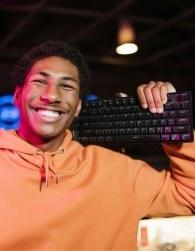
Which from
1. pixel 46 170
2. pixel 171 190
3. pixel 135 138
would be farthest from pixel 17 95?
pixel 171 190

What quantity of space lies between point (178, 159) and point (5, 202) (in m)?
0.46

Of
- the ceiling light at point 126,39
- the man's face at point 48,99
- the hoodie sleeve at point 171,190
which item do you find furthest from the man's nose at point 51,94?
the ceiling light at point 126,39

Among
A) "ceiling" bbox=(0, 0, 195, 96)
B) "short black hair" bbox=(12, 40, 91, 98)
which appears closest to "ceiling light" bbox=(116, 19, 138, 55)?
"ceiling" bbox=(0, 0, 195, 96)

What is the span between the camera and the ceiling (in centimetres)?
312

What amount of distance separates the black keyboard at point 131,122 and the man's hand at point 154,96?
0.05ft

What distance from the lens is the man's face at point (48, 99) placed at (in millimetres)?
1083

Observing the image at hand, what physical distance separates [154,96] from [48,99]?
0.28 meters

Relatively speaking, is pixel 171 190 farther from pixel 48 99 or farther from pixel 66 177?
pixel 48 99

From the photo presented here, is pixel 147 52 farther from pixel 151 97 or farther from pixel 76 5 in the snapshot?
pixel 151 97

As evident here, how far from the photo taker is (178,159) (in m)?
1.13

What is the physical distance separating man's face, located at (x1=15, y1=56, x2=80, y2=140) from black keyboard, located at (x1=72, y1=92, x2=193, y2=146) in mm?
80

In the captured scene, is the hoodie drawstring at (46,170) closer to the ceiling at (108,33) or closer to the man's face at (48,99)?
the man's face at (48,99)

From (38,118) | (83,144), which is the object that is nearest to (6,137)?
(38,118)

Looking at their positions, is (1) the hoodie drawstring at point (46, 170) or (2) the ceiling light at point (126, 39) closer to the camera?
(1) the hoodie drawstring at point (46, 170)
